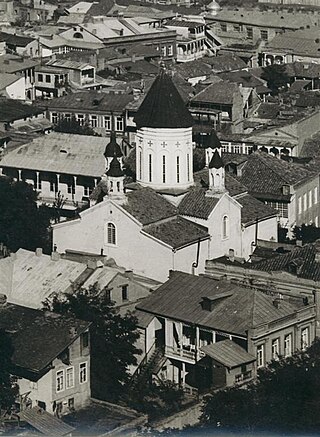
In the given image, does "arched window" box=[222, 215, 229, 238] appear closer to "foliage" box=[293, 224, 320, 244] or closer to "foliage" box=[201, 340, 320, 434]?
"foliage" box=[293, 224, 320, 244]

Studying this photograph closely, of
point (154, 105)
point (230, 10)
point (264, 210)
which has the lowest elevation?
point (230, 10)

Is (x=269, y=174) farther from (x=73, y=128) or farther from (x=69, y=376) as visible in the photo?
(x=69, y=376)

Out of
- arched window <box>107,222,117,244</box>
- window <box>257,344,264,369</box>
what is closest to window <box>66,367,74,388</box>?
window <box>257,344,264,369</box>

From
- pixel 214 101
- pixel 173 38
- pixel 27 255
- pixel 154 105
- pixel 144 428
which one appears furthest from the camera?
pixel 173 38

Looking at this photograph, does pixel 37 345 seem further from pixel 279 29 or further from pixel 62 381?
pixel 279 29

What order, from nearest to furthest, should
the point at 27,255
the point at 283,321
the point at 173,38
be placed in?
the point at 283,321 < the point at 27,255 < the point at 173,38

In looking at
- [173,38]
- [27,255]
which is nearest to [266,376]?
[27,255]
